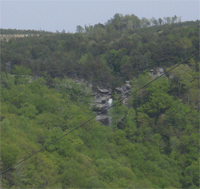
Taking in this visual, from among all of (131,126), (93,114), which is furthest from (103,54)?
(131,126)

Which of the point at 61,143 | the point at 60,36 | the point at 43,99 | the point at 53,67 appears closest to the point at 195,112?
the point at 61,143

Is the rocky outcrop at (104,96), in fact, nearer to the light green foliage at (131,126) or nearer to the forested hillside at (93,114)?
the forested hillside at (93,114)

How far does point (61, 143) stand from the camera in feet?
94.5

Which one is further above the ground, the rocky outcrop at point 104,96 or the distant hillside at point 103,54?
the distant hillside at point 103,54

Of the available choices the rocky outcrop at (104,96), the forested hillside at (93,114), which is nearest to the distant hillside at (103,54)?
the forested hillside at (93,114)

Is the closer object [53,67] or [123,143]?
[123,143]

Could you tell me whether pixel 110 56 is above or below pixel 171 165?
above

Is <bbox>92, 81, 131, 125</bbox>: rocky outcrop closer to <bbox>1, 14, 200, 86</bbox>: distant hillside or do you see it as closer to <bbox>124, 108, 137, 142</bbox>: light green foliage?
<bbox>1, 14, 200, 86</bbox>: distant hillside

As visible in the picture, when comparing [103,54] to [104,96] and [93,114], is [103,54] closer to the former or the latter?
[104,96]

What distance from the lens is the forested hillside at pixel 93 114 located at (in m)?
22.8

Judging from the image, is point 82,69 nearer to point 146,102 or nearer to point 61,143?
point 146,102

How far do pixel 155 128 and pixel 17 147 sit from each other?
997 inches

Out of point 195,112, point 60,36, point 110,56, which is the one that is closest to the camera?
point 195,112

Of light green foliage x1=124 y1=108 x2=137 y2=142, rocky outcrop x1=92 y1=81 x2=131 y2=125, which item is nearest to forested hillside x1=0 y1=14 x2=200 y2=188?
light green foliage x1=124 y1=108 x2=137 y2=142
